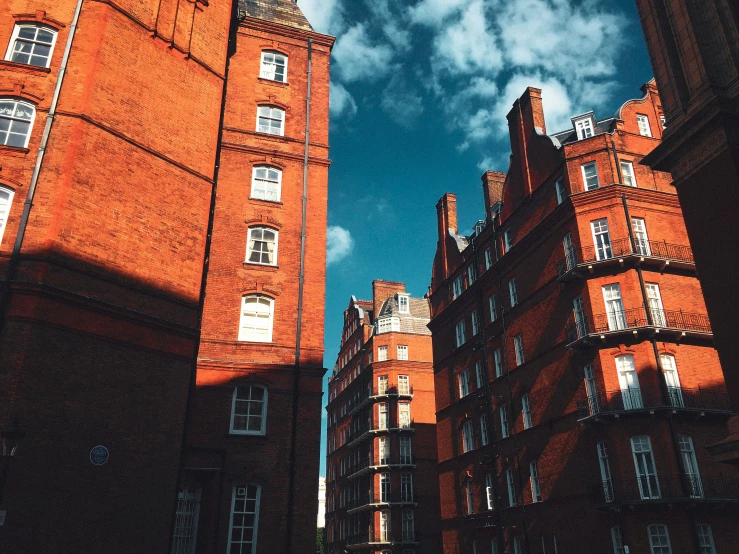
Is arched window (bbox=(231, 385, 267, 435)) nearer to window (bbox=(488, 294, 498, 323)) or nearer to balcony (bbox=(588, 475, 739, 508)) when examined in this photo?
balcony (bbox=(588, 475, 739, 508))

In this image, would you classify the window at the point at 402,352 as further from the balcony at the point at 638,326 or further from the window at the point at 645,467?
the window at the point at 645,467

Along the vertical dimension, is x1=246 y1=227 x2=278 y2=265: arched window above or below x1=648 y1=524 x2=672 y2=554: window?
above

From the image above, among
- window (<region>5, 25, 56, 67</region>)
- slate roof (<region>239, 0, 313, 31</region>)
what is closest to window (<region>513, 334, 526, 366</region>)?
slate roof (<region>239, 0, 313, 31</region>)

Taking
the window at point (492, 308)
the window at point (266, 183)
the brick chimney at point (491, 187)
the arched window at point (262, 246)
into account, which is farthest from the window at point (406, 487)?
the window at point (266, 183)

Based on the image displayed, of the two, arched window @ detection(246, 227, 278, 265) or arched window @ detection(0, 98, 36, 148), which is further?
arched window @ detection(246, 227, 278, 265)

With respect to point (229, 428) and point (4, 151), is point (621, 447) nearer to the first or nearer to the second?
point (229, 428)

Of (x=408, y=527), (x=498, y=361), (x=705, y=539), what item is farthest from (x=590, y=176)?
(x=408, y=527)

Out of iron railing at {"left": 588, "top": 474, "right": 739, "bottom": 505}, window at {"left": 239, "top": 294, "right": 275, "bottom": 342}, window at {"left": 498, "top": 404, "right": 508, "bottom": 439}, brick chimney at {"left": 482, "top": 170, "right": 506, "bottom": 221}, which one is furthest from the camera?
brick chimney at {"left": 482, "top": 170, "right": 506, "bottom": 221}

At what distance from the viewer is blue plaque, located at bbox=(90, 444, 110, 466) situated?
14245 mm

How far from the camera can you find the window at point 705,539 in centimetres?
2114

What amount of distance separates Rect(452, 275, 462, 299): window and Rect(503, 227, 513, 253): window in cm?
594

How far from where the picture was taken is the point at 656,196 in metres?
27.0

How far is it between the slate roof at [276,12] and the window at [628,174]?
16180 mm

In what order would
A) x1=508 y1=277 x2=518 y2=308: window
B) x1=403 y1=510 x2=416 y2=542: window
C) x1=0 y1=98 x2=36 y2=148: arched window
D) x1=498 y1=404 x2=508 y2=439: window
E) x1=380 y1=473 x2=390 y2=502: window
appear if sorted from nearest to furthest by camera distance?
x1=0 y1=98 x2=36 y2=148: arched window < x1=498 y1=404 x2=508 y2=439: window < x1=508 y1=277 x2=518 y2=308: window < x1=403 y1=510 x2=416 y2=542: window < x1=380 y1=473 x2=390 y2=502: window
